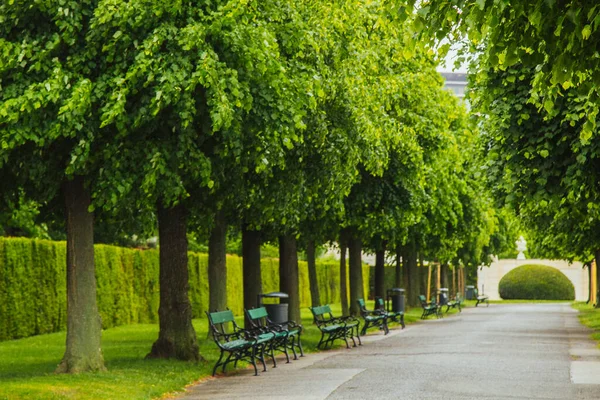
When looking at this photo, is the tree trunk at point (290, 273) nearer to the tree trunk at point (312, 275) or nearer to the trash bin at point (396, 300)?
the tree trunk at point (312, 275)

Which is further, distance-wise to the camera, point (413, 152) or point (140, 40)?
point (413, 152)

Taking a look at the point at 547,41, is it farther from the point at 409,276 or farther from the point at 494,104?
the point at 409,276

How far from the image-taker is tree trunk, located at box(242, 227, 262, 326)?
2545 cm

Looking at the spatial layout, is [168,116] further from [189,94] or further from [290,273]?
[290,273]

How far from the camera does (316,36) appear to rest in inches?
756

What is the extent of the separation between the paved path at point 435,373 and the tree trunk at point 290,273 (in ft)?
8.42

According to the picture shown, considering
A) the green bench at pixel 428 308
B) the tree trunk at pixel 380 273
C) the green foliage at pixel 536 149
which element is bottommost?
the green bench at pixel 428 308

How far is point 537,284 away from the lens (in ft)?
276

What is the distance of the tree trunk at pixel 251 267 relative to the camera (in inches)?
1002

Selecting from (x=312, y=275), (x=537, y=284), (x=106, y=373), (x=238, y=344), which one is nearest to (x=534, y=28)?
(x=106, y=373)

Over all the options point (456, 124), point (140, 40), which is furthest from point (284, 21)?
point (456, 124)

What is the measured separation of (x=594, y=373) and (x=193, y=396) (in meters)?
6.63

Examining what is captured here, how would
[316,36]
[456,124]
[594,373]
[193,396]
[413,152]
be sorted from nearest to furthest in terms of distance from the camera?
1. [193,396]
2. [594,373]
3. [316,36]
4. [413,152]
5. [456,124]

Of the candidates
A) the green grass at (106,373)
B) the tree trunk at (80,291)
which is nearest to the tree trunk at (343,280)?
the green grass at (106,373)
